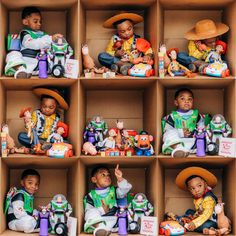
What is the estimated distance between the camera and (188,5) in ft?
10.5

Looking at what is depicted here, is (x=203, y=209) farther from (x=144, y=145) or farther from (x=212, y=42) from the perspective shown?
(x=212, y=42)

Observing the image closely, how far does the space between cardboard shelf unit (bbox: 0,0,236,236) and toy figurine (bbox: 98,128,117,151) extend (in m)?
0.06

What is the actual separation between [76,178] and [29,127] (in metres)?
0.31

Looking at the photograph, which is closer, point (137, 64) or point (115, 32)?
point (137, 64)

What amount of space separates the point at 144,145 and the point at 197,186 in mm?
309

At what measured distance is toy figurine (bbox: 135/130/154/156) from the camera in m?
2.99

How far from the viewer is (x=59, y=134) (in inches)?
122

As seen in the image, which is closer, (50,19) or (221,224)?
(221,224)

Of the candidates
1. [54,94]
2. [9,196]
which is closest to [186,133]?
[54,94]

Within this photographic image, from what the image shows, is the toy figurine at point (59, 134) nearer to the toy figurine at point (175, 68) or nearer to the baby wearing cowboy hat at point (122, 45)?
the baby wearing cowboy hat at point (122, 45)

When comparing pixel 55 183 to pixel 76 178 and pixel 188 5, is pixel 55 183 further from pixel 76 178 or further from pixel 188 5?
pixel 188 5

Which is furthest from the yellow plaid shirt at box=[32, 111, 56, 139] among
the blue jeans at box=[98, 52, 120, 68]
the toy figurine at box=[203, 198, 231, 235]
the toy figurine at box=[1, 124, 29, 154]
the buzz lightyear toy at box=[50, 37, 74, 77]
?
the toy figurine at box=[203, 198, 231, 235]

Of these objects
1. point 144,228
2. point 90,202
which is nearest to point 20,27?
point 90,202

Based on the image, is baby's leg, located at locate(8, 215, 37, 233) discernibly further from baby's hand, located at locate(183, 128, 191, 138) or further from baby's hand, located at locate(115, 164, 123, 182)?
baby's hand, located at locate(183, 128, 191, 138)
